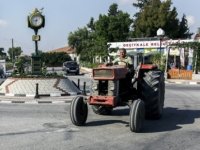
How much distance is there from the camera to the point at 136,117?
10164 mm

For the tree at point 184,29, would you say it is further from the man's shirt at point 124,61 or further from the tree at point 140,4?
the man's shirt at point 124,61

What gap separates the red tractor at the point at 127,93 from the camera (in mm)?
10586

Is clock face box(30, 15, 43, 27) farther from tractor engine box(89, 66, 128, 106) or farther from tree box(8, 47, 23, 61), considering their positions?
tree box(8, 47, 23, 61)

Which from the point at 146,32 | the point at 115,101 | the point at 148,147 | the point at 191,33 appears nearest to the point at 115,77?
the point at 115,101

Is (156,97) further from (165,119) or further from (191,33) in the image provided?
(191,33)

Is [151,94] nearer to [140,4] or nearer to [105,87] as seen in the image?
[105,87]

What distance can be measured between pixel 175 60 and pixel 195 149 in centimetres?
3958

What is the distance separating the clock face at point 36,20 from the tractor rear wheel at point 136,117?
13618 millimetres

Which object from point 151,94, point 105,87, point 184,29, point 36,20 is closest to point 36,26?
point 36,20

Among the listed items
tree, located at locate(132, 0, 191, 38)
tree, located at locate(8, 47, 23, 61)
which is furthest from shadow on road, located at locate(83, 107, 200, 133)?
tree, located at locate(8, 47, 23, 61)

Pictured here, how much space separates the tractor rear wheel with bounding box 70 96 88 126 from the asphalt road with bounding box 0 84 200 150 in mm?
175

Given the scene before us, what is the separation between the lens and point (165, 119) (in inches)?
496

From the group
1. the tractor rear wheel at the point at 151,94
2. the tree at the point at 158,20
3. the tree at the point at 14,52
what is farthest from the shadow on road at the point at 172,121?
the tree at the point at 14,52

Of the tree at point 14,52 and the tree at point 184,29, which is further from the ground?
the tree at point 184,29
